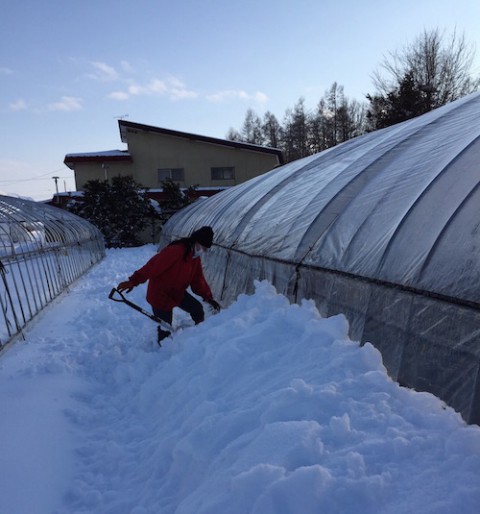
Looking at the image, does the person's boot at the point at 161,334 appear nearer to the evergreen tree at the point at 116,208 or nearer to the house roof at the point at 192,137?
the evergreen tree at the point at 116,208

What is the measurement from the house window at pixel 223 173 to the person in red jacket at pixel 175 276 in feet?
72.9

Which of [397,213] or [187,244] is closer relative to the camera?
[397,213]

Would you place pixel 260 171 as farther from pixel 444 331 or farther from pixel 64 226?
pixel 444 331

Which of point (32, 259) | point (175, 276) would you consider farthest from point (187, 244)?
point (32, 259)

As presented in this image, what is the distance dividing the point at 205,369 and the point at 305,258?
164 centimetres

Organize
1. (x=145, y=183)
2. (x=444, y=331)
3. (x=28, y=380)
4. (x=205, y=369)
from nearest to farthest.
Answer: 1. (x=444, y=331)
2. (x=205, y=369)
3. (x=28, y=380)
4. (x=145, y=183)

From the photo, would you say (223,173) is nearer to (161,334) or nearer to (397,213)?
(161,334)

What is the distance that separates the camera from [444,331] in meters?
2.50

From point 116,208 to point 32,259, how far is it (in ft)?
50.8

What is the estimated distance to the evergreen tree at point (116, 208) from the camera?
23.4 meters

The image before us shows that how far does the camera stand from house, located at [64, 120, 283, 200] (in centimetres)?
2611

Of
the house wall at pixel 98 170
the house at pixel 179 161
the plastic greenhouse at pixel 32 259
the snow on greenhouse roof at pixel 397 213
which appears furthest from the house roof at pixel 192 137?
the snow on greenhouse roof at pixel 397 213

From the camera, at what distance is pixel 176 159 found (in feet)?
87.2

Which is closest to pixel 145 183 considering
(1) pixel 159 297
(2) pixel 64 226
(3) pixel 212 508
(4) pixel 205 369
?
(2) pixel 64 226
